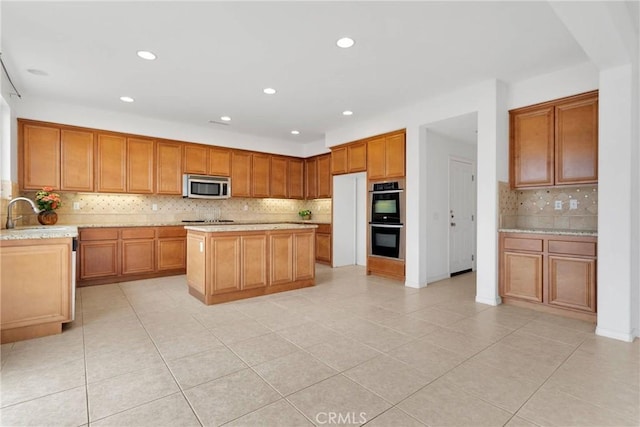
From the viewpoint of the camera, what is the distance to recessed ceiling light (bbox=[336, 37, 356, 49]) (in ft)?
9.96

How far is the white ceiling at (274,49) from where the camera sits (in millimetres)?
2627

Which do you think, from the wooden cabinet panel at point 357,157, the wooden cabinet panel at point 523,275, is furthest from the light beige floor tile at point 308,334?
the wooden cabinet panel at point 357,157

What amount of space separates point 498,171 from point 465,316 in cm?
177

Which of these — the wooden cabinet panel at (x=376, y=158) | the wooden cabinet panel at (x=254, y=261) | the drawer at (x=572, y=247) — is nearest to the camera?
the drawer at (x=572, y=247)

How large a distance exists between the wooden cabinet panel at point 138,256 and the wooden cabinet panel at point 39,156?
1.34m

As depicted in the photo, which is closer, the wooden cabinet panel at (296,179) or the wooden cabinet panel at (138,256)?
the wooden cabinet panel at (138,256)

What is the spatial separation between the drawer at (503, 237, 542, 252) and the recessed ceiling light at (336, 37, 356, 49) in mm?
2838

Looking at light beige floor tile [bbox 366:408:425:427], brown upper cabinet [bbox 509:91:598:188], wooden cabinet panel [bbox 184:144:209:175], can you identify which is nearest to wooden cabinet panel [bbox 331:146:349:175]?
wooden cabinet panel [bbox 184:144:209:175]

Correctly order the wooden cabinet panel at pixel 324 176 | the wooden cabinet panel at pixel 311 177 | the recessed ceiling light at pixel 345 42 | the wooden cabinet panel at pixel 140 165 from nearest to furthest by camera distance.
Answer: the recessed ceiling light at pixel 345 42
the wooden cabinet panel at pixel 140 165
the wooden cabinet panel at pixel 324 176
the wooden cabinet panel at pixel 311 177

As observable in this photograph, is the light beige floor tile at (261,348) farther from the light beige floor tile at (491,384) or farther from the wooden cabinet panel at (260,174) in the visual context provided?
the wooden cabinet panel at (260,174)

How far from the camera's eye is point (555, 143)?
3.74 meters

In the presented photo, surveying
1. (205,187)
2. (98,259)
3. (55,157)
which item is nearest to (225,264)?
(98,259)

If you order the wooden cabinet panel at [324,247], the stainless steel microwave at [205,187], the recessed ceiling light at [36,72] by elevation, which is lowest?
the wooden cabinet panel at [324,247]

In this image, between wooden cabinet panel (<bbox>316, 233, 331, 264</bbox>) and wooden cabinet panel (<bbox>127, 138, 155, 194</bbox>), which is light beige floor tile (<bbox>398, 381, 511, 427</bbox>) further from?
wooden cabinet panel (<bbox>127, 138, 155, 194</bbox>)
